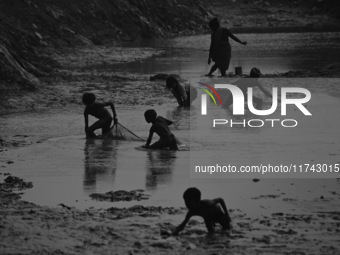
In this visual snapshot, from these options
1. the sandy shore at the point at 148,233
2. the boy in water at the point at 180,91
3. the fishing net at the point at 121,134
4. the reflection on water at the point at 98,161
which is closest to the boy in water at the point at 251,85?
the boy in water at the point at 180,91

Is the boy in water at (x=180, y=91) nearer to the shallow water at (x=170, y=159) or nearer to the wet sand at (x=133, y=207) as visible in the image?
the shallow water at (x=170, y=159)

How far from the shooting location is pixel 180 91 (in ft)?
55.3

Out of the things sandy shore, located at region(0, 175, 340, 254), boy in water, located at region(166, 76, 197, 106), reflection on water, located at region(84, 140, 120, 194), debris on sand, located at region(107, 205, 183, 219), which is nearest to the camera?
sandy shore, located at region(0, 175, 340, 254)

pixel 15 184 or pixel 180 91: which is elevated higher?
pixel 180 91

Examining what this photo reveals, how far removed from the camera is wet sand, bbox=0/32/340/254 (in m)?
7.30

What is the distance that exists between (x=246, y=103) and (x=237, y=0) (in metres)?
35.7

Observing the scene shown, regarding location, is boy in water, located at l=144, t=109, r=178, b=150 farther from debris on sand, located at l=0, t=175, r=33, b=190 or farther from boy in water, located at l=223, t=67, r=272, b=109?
boy in water, located at l=223, t=67, r=272, b=109

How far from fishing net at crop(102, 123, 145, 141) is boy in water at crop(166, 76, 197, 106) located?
329 centimetres

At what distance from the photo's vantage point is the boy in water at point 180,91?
16438mm

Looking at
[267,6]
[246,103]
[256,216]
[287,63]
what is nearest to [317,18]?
[267,6]

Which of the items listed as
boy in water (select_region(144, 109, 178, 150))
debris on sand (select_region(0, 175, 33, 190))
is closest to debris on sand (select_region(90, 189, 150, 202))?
debris on sand (select_region(0, 175, 33, 190))

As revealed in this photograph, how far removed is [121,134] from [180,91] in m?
3.92

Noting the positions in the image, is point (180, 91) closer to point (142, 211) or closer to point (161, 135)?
point (161, 135)

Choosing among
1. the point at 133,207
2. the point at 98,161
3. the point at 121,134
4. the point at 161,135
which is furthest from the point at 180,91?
the point at 133,207
